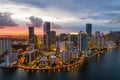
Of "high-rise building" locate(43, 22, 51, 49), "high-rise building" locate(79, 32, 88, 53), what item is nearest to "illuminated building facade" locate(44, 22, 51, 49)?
"high-rise building" locate(43, 22, 51, 49)

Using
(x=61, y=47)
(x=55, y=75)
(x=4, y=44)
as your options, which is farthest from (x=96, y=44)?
(x=55, y=75)

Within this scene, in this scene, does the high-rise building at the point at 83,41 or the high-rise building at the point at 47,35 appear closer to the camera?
the high-rise building at the point at 83,41

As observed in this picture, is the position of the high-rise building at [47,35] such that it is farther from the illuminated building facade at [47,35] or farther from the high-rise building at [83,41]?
the high-rise building at [83,41]

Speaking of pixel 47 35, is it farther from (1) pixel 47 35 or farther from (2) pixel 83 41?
(2) pixel 83 41

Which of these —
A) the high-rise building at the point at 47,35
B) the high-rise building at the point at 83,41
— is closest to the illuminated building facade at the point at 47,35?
the high-rise building at the point at 47,35

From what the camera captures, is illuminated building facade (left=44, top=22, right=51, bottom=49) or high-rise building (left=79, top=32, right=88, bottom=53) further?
illuminated building facade (left=44, top=22, right=51, bottom=49)

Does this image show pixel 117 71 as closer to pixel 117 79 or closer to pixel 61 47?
pixel 117 79

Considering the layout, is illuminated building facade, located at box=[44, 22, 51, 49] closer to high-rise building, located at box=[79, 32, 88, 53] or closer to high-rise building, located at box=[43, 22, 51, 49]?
high-rise building, located at box=[43, 22, 51, 49]

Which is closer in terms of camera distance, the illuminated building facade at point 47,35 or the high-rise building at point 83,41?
the high-rise building at point 83,41

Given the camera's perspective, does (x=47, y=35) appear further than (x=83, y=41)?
Yes

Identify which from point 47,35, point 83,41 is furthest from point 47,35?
point 83,41

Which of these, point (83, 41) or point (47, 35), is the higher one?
point (47, 35)
